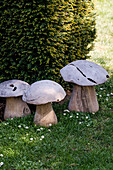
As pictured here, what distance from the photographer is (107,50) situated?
25.7 feet

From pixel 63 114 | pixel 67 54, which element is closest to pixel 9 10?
pixel 67 54

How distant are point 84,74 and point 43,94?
920 mm

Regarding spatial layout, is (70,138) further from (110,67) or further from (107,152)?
(110,67)

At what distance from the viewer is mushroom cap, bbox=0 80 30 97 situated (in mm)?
4250

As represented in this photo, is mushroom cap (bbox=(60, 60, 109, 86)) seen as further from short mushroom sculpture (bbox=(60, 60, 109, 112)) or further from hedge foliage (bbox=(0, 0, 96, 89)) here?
hedge foliage (bbox=(0, 0, 96, 89))

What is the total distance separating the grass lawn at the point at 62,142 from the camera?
3.29m

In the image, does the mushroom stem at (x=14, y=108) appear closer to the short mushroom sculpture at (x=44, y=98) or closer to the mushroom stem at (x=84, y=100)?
the short mushroom sculpture at (x=44, y=98)

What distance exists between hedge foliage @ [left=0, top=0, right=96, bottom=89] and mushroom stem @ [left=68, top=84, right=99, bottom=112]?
69cm

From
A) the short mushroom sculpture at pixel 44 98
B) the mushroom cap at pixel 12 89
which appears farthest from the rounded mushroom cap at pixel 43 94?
the mushroom cap at pixel 12 89

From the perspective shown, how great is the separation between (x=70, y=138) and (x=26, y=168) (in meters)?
0.96

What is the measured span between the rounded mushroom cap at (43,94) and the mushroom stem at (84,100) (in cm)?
60

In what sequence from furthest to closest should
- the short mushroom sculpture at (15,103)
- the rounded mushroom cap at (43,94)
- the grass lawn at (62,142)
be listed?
the short mushroom sculpture at (15,103)
the rounded mushroom cap at (43,94)
the grass lawn at (62,142)

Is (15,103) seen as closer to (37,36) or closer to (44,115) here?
(44,115)

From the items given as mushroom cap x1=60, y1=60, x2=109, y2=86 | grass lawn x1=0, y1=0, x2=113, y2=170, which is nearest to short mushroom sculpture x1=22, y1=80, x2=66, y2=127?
grass lawn x1=0, y1=0, x2=113, y2=170
